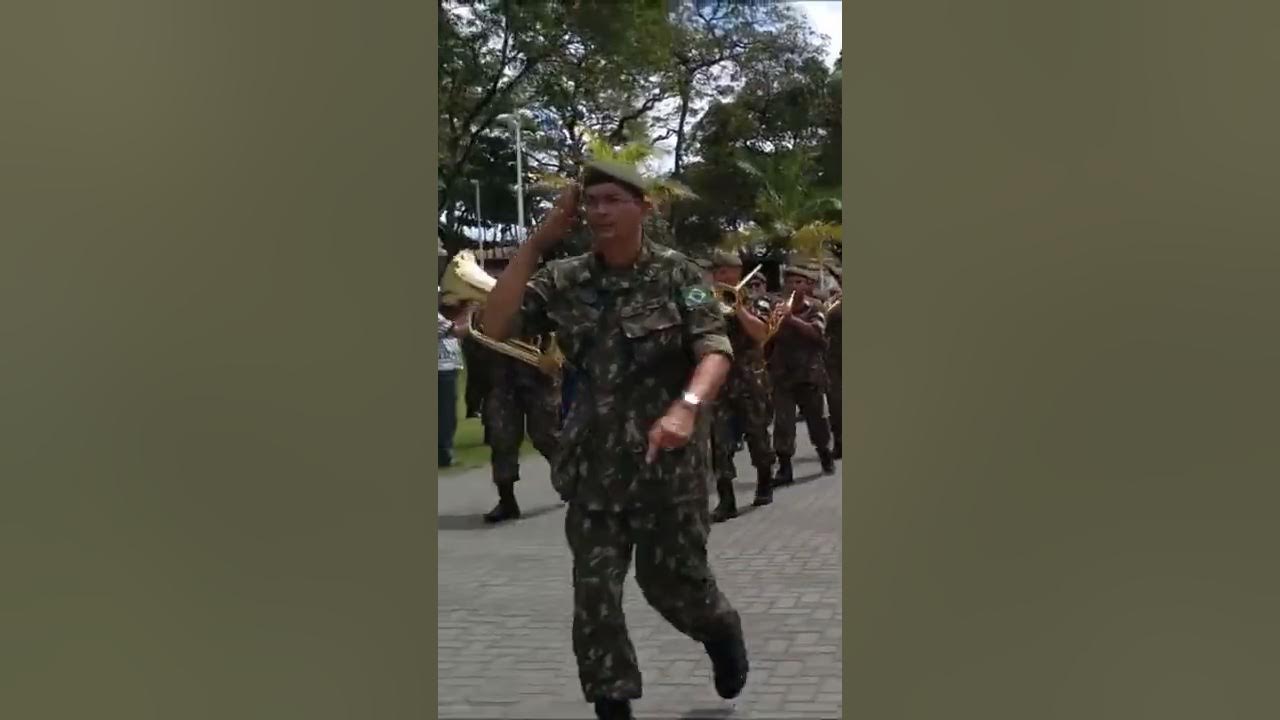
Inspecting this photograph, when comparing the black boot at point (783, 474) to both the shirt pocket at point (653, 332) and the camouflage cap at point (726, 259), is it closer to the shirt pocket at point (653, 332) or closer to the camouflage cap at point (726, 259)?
the shirt pocket at point (653, 332)

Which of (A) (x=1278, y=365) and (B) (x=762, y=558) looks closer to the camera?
(A) (x=1278, y=365)

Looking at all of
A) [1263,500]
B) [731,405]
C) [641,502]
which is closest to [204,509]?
[641,502]

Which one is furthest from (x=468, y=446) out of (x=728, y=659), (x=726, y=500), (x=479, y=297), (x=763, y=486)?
(x=728, y=659)

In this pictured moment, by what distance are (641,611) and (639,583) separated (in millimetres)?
85

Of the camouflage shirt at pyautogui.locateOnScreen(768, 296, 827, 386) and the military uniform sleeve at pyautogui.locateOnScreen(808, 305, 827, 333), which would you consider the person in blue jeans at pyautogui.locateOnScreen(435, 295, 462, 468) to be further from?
the military uniform sleeve at pyautogui.locateOnScreen(808, 305, 827, 333)

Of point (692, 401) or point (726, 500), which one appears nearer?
point (692, 401)

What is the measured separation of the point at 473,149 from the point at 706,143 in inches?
27.9

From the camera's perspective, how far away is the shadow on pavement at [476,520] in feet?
11.1

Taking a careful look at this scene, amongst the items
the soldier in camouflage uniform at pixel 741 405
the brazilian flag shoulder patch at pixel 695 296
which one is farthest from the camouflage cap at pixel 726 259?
the brazilian flag shoulder patch at pixel 695 296

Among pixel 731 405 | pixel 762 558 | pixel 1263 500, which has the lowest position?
pixel 762 558

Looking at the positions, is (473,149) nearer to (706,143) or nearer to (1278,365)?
(706,143)

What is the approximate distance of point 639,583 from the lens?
3346 millimetres

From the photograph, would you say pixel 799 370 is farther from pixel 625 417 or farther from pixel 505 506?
pixel 505 506

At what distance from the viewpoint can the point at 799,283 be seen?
3453mm
